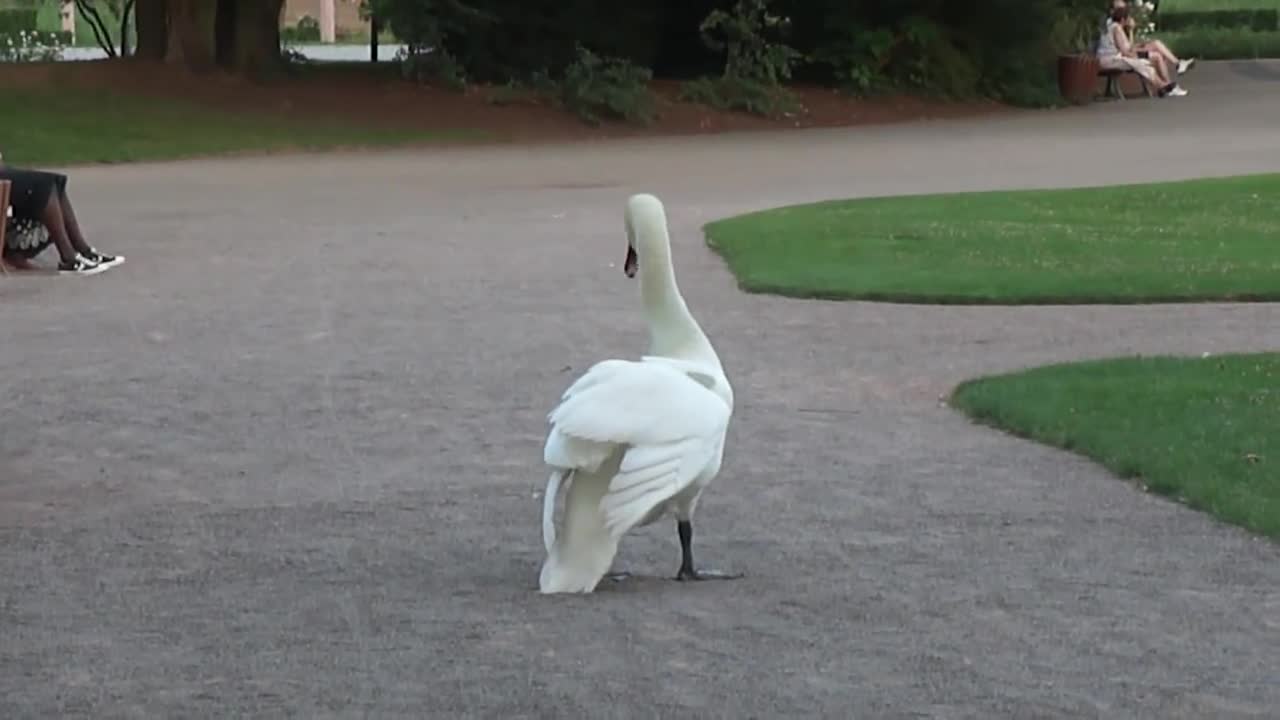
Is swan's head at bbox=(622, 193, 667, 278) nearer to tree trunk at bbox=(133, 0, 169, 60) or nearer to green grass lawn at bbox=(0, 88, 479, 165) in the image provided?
green grass lawn at bbox=(0, 88, 479, 165)

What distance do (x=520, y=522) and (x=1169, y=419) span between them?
297 centimetres

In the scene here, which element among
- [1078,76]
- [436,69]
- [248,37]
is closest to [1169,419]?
[436,69]

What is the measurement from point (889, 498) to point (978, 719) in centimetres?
282

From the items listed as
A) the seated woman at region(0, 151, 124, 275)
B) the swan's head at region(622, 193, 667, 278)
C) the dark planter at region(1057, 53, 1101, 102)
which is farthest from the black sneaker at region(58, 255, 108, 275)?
the dark planter at region(1057, 53, 1101, 102)

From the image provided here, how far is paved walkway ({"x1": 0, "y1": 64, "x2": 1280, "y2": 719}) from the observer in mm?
5816

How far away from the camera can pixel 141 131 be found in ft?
89.1

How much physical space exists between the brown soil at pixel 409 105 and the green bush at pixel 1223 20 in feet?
63.6

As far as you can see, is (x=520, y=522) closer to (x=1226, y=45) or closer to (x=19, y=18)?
(x=1226, y=45)

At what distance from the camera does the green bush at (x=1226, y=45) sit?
44.8 m

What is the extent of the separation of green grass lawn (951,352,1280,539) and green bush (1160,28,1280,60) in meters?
35.3

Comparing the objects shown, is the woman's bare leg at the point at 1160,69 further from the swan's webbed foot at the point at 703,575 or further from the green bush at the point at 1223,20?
the swan's webbed foot at the point at 703,575

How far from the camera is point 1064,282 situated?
13.8m

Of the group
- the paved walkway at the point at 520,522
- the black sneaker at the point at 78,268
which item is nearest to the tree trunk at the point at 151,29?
the paved walkway at the point at 520,522

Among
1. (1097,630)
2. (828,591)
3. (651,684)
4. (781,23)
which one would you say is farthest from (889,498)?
(781,23)
